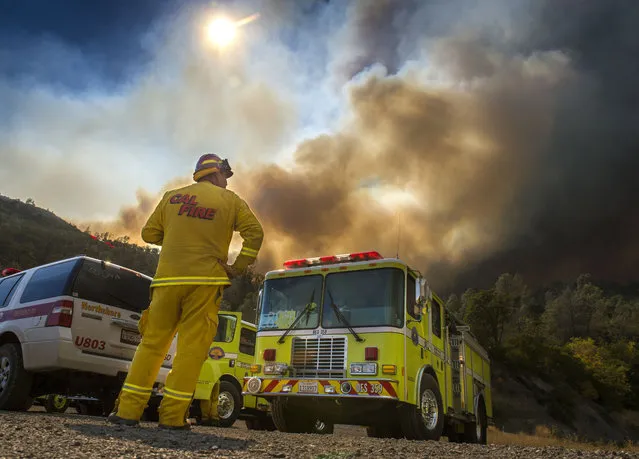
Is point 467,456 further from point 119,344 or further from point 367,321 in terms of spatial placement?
point 119,344

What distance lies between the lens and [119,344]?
7270 millimetres

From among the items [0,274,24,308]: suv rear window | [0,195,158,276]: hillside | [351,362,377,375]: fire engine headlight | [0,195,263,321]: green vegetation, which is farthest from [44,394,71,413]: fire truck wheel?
[0,195,158,276]: hillside

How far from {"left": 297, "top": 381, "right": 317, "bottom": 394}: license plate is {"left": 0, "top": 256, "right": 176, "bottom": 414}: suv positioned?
72.7 inches

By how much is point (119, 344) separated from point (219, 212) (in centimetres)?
312

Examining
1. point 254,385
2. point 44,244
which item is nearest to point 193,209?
point 254,385

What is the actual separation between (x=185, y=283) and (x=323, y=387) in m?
3.50

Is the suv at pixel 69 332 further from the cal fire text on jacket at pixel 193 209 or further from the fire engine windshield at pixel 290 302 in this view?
the cal fire text on jacket at pixel 193 209

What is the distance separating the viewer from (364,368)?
7.65 metres

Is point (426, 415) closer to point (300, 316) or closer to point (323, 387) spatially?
point (323, 387)

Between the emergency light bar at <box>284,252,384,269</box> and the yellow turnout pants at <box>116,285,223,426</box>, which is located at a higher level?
the emergency light bar at <box>284,252,384,269</box>

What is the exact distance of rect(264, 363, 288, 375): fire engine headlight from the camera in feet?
26.9

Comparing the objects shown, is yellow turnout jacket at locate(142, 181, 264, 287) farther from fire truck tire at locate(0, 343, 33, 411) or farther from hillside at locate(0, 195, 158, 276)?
hillside at locate(0, 195, 158, 276)

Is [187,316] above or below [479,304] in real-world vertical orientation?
below

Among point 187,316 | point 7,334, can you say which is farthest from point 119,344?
point 187,316
